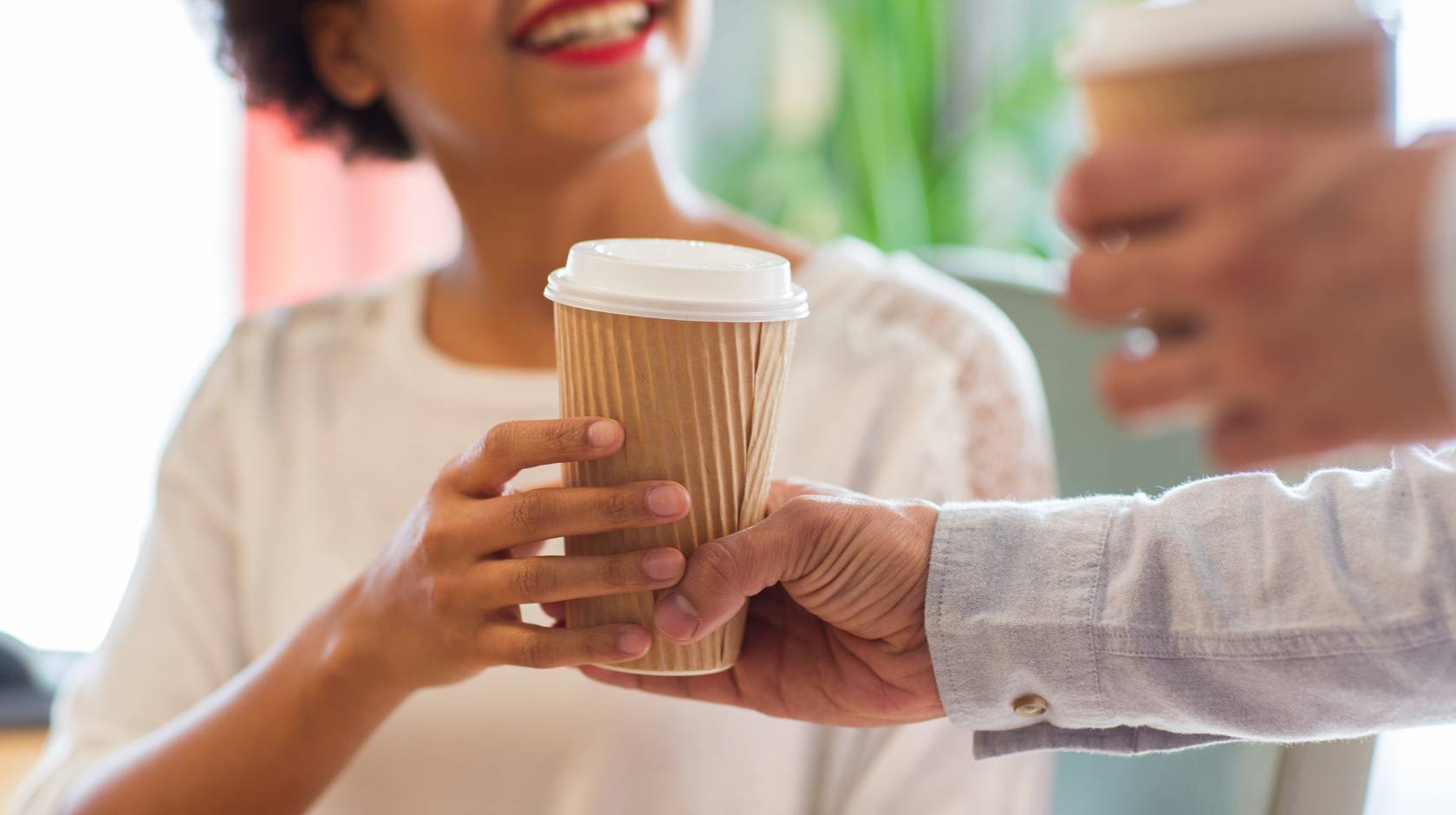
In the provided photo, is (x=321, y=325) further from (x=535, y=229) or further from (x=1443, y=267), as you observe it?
(x=1443, y=267)

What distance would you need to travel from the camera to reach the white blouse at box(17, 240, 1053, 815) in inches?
37.2

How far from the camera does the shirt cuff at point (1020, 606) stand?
608 mm

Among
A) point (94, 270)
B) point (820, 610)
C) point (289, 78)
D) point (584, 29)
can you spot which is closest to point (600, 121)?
point (584, 29)

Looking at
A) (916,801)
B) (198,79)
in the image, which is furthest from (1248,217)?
(198,79)

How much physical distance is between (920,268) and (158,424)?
1.43 metres

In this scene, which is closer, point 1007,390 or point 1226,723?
point 1226,723

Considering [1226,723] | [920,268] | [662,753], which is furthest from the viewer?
[920,268]

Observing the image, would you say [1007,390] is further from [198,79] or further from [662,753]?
[198,79]

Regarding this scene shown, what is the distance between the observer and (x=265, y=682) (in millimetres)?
833

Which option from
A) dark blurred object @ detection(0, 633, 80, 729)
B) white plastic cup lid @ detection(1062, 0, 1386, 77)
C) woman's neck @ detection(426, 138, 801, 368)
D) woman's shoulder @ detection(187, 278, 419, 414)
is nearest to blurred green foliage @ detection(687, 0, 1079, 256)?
white plastic cup lid @ detection(1062, 0, 1386, 77)

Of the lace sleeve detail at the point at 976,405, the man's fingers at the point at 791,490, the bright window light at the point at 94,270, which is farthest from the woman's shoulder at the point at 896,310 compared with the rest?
the bright window light at the point at 94,270

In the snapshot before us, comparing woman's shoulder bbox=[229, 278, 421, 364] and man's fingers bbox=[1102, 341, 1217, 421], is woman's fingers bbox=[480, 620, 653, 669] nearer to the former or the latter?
man's fingers bbox=[1102, 341, 1217, 421]

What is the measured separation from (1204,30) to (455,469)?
0.47 metres

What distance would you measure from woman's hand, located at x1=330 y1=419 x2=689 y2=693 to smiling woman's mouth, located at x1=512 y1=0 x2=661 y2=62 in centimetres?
36
